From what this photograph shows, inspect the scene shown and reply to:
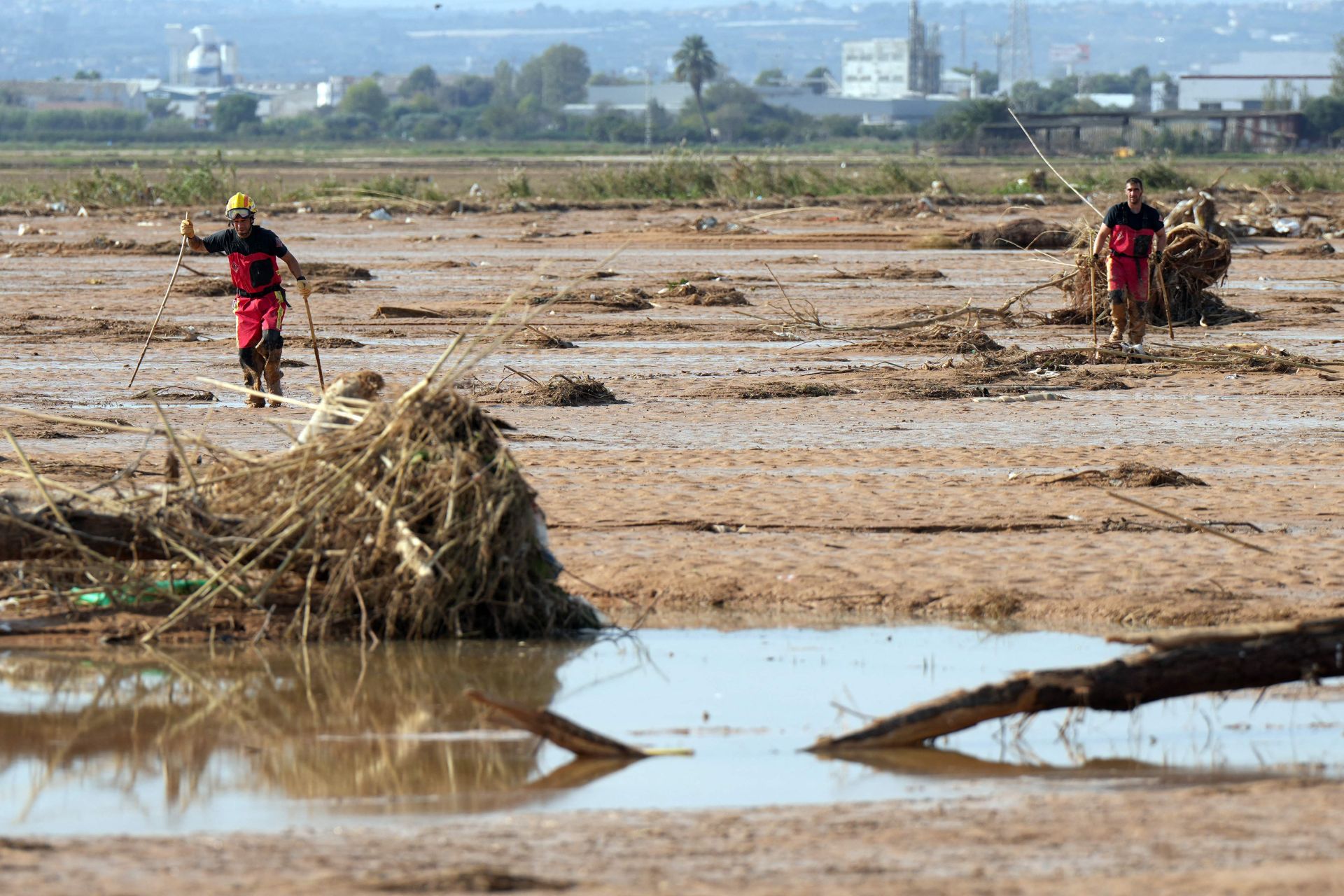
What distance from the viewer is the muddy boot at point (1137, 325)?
16.6 metres

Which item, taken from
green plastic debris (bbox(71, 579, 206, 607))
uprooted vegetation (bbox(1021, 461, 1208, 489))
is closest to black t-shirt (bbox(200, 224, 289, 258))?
green plastic debris (bbox(71, 579, 206, 607))

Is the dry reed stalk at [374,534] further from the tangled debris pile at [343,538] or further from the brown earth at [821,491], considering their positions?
the brown earth at [821,491]

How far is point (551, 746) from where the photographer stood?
628 centimetres

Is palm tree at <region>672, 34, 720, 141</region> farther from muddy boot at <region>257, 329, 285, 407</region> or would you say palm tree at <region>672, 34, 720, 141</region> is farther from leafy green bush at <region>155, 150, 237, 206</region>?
muddy boot at <region>257, 329, 285, 407</region>

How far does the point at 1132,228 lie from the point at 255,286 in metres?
7.71

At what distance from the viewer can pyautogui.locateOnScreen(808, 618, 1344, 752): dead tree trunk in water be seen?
604cm

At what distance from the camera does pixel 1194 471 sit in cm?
1106

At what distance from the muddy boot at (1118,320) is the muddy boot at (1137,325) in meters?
0.07

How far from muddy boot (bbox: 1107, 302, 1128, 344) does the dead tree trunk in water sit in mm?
10609

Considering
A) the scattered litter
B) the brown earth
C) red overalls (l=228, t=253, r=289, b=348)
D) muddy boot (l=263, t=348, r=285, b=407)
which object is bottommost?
the brown earth

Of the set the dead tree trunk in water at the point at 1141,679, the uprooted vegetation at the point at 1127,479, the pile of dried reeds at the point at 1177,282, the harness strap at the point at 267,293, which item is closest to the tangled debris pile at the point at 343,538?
the dead tree trunk in water at the point at 1141,679

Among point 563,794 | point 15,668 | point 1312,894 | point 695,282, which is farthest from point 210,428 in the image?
point 695,282

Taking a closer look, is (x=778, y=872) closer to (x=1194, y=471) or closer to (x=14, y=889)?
(x=14, y=889)

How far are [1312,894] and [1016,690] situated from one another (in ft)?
6.10
